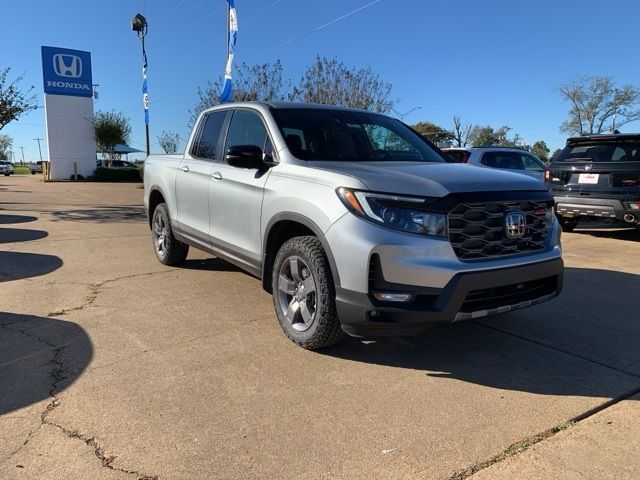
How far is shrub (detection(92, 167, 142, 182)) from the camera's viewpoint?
112 feet

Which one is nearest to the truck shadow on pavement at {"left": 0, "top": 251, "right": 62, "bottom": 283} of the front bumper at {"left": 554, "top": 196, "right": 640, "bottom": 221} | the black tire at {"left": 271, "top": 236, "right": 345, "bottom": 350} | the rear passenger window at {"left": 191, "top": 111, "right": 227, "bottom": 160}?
the rear passenger window at {"left": 191, "top": 111, "right": 227, "bottom": 160}

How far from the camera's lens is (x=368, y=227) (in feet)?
10.8

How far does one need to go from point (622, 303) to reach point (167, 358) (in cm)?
445

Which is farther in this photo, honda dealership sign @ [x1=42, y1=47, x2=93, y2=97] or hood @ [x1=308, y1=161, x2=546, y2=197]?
honda dealership sign @ [x1=42, y1=47, x2=93, y2=97]

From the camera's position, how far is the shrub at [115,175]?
34.2 meters

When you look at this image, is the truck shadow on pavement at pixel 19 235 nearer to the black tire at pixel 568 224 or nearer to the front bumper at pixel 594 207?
the front bumper at pixel 594 207

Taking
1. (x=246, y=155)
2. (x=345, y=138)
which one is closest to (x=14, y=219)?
(x=246, y=155)

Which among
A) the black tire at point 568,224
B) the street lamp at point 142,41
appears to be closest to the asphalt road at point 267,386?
the black tire at point 568,224

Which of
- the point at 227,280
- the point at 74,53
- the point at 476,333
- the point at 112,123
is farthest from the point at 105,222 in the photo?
the point at 112,123

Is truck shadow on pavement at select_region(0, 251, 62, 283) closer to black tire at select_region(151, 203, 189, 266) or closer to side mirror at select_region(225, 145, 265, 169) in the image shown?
black tire at select_region(151, 203, 189, 266)

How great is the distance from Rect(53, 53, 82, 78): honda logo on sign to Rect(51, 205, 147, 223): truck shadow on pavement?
68.6 ft

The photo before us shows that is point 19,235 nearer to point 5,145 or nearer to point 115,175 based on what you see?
point 115,175

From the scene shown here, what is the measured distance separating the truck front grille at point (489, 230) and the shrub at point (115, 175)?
3433cm

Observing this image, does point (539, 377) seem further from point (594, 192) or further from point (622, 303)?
point (594, 192)
